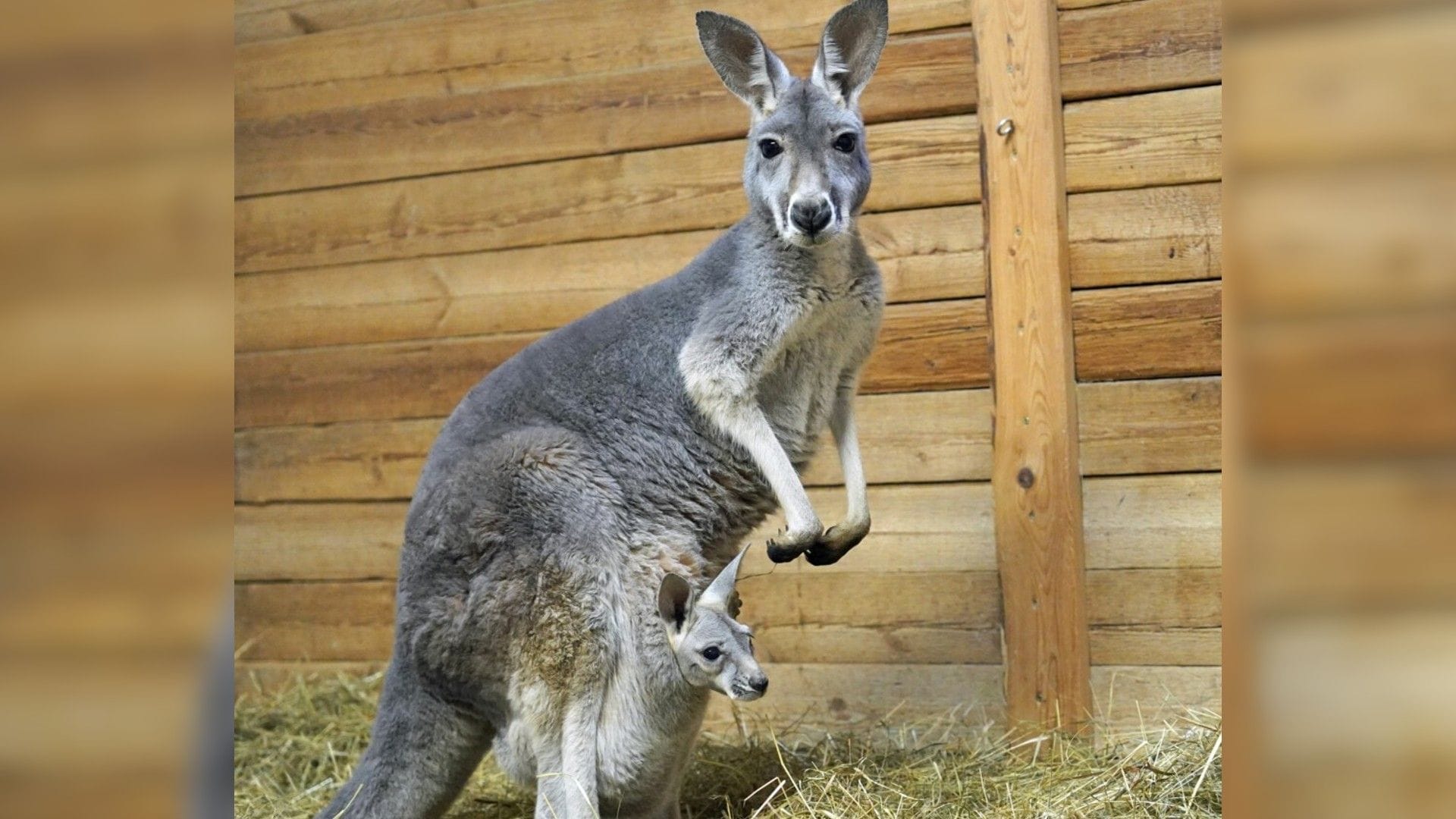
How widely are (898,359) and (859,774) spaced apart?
1481 millimetres

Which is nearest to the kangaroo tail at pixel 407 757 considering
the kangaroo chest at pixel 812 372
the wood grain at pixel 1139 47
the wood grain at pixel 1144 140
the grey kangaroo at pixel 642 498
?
the grey kangaroo at pixel 642 498

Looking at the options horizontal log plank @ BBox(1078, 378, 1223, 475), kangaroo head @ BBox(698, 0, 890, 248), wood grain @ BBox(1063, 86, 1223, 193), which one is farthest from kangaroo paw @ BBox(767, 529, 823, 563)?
wood grain @ BBox(1063, 86, 1223, 193)

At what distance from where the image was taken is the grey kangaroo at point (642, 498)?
297cm

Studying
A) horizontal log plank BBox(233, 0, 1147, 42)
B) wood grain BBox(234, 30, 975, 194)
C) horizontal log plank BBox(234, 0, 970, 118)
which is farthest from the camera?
horizontal log plank BBox(233, 0, 1147, 42)

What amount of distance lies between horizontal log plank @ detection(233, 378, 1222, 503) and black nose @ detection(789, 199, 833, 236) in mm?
1208

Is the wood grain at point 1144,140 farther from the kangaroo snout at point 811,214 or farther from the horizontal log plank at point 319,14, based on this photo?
the horizontal log plank at point 319,14

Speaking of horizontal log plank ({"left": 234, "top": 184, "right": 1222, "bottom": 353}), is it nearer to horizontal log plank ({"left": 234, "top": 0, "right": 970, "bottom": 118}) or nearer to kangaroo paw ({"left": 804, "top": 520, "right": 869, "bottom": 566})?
horizontal log plank ({"left": 234, "top": 0, "right": 970, "bottom": 118})

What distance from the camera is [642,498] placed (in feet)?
10.5

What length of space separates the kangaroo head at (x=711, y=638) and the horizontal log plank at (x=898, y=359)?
108 cm

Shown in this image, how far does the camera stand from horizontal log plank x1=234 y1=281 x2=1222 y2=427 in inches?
153

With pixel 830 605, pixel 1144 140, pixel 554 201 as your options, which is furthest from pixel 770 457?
pixel 554 201
